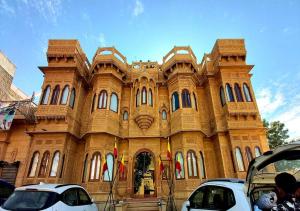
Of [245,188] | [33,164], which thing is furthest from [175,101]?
[33,164]

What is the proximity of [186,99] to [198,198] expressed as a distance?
1009cm

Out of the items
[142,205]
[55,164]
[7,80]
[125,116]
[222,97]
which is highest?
[7,80]

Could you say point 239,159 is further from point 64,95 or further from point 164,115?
point 64,95

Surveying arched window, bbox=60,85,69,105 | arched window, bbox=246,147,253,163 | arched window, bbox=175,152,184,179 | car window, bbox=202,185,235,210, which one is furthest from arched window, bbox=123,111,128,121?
car window, bbox=202,185,235,210

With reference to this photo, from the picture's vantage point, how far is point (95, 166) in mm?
12273

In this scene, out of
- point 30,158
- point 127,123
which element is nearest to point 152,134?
point 127,123

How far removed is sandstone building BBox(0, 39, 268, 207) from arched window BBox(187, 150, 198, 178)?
0.07 metres

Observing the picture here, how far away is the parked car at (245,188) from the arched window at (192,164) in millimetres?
7314

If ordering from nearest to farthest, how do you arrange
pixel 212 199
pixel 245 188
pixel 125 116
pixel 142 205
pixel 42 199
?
pixel 245 188 → pixel 212 199 → pixel 42 199 → pixel 142 205 → pixel 125 116

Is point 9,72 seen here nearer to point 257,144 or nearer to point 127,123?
point 127,123

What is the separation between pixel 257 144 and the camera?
41.4 feet

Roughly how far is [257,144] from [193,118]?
498cm

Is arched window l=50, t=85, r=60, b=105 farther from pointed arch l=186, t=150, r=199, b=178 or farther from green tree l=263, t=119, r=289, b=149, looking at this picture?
green tree l=263, t=119, r=289, b=149

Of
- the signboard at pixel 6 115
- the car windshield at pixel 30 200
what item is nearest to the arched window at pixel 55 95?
the signboard at pixel 6 115
